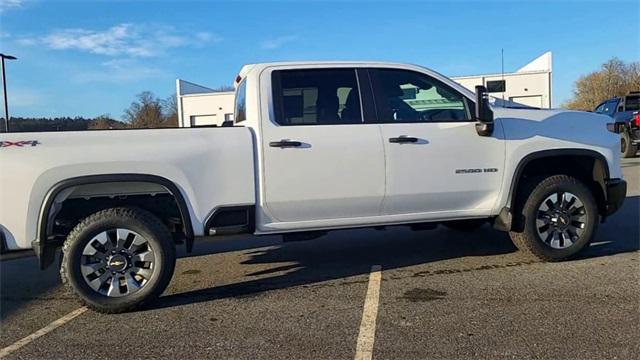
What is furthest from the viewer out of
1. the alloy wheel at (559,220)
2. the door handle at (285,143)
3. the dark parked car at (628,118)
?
the dark parked car at (628,118)

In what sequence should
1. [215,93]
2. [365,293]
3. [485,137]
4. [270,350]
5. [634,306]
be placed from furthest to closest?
1. [215,93]
2. [485,137]
3. [365,293]
4. [634,306]
5. [270,350]

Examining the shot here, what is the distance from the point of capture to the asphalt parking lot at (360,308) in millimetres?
3723

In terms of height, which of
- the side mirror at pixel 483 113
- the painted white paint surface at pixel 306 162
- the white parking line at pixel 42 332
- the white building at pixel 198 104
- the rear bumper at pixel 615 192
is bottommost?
the white parking line at pixel 42 332

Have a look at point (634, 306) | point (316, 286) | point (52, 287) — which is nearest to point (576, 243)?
point (634, 306)

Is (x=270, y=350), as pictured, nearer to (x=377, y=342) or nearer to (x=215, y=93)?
(x=377, y=342)

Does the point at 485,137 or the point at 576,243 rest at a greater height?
the point at 485,137

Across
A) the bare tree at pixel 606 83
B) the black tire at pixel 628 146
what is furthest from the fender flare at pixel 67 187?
the bare tree at pixel 606 83

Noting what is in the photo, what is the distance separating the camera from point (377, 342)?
3771 mm

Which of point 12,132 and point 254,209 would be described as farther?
point 254,209

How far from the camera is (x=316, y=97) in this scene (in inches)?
202

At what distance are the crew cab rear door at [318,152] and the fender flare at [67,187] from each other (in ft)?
2.39

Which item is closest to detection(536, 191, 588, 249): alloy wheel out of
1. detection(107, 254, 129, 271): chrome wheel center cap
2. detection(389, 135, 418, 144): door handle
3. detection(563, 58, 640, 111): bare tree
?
detection(389, 135, 418, 144): door handle

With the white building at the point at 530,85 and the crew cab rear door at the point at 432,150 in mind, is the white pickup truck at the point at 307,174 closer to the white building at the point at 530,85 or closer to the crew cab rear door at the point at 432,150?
the crew cab rear door at the point at 432,150

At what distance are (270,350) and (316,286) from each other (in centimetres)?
146
